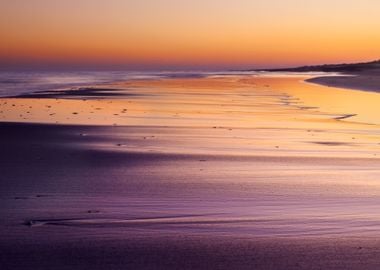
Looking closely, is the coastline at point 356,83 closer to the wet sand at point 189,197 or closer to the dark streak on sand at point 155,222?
the wet sand at point 189,197

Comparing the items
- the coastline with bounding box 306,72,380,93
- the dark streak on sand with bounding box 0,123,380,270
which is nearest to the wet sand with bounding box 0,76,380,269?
the dark streak on sand with bounding box 0,123,380,270

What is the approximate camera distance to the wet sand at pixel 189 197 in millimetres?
5676

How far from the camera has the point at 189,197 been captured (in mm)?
8070

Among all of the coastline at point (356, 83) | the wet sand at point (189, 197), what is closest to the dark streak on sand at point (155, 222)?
the wet sand at point (189, 197)

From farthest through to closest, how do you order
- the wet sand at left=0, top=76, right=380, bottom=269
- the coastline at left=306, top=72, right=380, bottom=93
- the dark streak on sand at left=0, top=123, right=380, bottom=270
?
the coastline at left=306, top=72, right=380, bottom=93 < the wet sand at left=0, top=76, right=380, bottom=269 < the dark streak on sand at left=0, top=123, right=380, bottom=270

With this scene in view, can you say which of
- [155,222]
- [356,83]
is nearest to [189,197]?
[155,222]

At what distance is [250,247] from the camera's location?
5.91 m

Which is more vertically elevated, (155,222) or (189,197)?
(155,222)

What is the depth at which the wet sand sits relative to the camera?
5.68 meters

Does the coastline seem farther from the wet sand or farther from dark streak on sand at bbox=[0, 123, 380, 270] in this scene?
dark streak on sand at bbox=[0, 123, 380, 270]

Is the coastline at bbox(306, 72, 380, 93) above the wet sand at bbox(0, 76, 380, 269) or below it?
below

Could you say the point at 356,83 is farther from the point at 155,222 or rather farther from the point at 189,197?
the point at 155,222

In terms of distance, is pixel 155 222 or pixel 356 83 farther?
pixel 356 83

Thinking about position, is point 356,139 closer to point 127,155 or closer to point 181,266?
point 127,155
